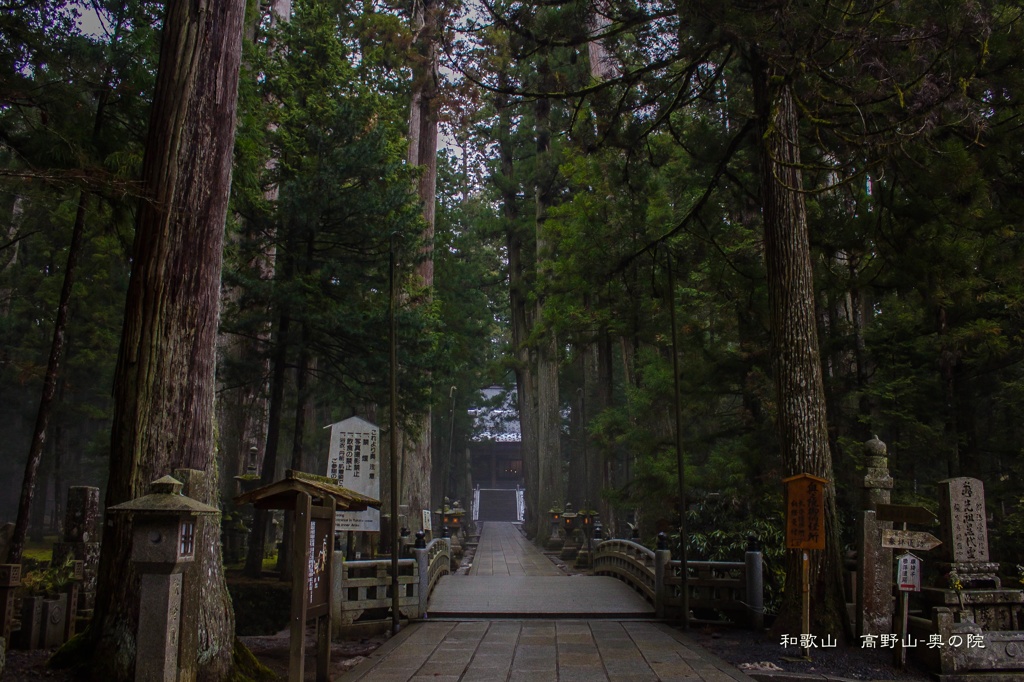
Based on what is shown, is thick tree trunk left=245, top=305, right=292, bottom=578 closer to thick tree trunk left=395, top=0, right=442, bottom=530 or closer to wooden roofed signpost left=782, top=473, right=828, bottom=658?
thick tree trunk left=395, top=0, right=442, bottom=530

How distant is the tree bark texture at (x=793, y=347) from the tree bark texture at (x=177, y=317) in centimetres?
574

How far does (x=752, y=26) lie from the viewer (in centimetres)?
786

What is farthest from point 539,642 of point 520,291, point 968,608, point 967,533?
point 520,291

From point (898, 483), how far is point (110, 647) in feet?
37.8

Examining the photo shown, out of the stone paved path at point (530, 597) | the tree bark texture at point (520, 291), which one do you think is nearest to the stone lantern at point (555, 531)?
the tree bark texture at point (520, 291)

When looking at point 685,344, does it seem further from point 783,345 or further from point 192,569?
point 192,569

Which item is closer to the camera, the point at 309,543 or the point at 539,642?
the point at 309,543

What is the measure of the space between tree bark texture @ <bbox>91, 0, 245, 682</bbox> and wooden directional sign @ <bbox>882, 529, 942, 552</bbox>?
21.0ft

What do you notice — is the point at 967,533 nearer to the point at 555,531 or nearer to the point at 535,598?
the point at 535,598

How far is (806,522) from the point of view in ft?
24.0

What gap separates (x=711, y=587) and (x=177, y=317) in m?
7.51

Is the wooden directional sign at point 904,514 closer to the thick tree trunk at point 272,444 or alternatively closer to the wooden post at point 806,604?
the wooden post at point 806,604

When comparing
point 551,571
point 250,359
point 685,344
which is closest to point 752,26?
point 685,344

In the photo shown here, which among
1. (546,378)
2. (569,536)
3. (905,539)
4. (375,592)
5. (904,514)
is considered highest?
(546,378)
